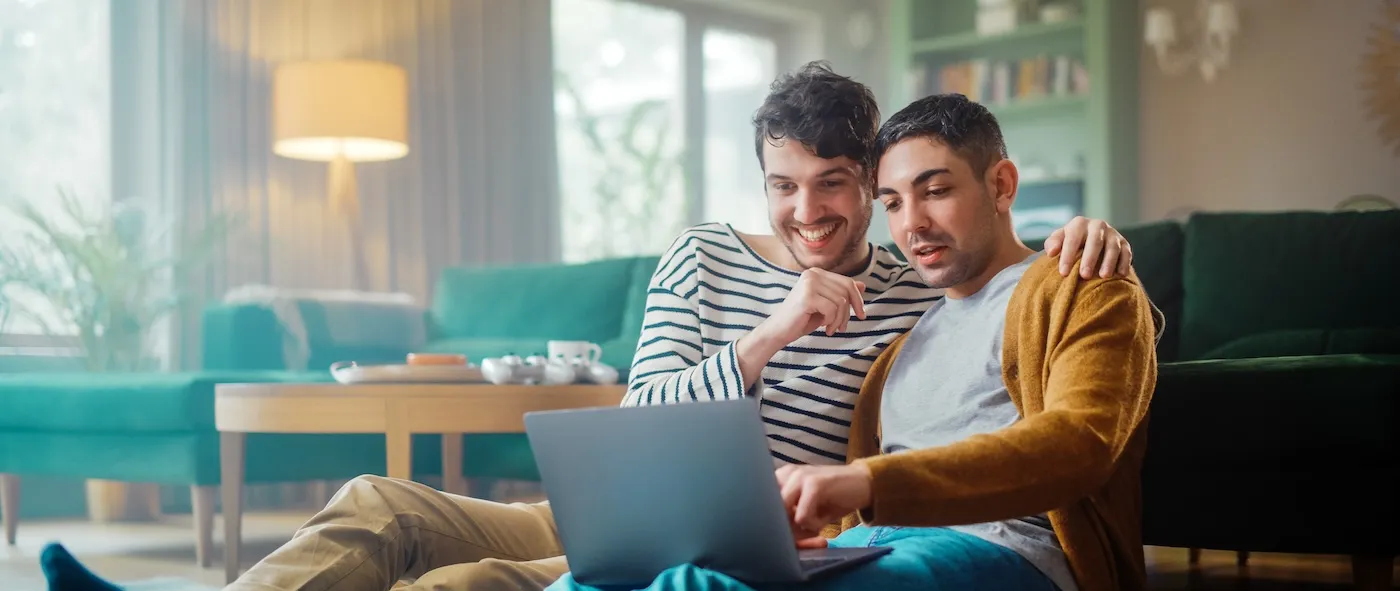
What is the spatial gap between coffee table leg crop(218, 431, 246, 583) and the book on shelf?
3.83m

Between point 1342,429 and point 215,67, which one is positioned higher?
point 215,67

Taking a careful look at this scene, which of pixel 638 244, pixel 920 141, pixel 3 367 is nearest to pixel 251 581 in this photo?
pixel 920 141

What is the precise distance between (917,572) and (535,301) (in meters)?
3.05

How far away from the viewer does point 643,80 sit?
6.30 meters

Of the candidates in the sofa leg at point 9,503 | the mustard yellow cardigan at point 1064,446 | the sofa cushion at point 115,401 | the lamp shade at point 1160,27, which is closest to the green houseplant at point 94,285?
the sofa leg at point 9,503

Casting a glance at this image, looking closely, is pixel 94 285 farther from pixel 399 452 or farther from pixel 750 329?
pixel 750 329

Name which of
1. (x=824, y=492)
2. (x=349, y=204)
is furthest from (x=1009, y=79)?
(x=824, y=492)

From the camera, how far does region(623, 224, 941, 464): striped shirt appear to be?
1.50 m

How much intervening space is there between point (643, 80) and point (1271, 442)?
462 cm

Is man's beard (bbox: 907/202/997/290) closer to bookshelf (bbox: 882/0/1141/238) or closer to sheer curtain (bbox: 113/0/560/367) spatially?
sheer curtain (bbox: 113/0/560/367)

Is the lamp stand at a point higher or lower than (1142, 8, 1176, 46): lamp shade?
lower

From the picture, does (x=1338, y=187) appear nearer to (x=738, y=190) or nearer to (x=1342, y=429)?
(x=738, y=190)

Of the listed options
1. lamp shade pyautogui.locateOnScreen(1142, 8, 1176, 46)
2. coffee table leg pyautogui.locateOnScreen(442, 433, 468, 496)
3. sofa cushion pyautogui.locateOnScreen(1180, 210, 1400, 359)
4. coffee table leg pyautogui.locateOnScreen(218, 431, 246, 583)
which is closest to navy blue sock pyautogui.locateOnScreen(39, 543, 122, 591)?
coffee table leg pyautogui.locateOnScreen(218, 431, 246, 583)

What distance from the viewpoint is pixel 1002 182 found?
1375 mm
